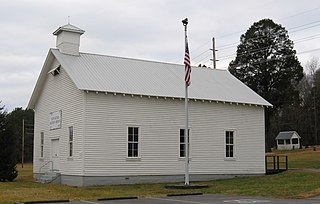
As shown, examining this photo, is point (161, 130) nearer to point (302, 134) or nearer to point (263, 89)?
point (263, 89)

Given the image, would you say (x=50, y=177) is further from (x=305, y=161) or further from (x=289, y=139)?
(x=289, y=139)

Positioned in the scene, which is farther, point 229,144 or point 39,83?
point 39,83

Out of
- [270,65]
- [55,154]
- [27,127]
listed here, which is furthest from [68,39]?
[27,127]

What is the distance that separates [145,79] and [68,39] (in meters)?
5.42

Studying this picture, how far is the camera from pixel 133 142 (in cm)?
2912

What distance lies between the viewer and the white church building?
28.0 meters

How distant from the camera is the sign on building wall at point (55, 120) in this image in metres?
30.9

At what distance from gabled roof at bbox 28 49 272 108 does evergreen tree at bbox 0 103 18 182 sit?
3.93 metres

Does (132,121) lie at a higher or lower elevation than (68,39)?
lower

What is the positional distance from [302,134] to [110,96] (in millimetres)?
66920

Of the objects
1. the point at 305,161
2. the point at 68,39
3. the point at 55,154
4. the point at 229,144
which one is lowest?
the point at 305,161

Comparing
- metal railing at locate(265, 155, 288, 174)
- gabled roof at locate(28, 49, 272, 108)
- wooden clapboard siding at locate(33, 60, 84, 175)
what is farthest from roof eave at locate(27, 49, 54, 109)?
metal railing at locate(265, 155, 288, 174)

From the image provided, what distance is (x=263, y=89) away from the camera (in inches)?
2293

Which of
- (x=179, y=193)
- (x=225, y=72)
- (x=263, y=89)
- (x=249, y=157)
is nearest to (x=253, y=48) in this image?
(x=263, y=89)
